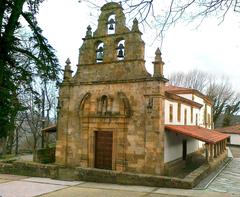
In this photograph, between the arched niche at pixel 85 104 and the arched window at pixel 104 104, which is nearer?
the arched window at pixel 104 104

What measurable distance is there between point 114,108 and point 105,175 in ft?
15.2

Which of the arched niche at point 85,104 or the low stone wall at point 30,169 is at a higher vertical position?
the arched niche at point 85,104

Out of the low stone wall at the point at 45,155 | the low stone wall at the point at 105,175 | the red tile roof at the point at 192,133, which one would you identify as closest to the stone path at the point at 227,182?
the low stone wall at the point at 105,175

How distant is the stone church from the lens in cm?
1930

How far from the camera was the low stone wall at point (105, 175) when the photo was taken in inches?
645

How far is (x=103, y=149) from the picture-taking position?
21.3 metres

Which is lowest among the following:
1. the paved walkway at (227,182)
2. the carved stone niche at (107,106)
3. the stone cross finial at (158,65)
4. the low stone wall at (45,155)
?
the paved walkway at (227,182)

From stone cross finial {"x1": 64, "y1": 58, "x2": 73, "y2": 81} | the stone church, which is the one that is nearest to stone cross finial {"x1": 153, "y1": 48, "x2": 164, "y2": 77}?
the stone church

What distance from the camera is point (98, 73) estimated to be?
851 inches

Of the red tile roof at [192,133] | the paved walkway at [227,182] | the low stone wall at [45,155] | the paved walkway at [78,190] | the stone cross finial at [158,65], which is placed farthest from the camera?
the low stone wall at [45,155]

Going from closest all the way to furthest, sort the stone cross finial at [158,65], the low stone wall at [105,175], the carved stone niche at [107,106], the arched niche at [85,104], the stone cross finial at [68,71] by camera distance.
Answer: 1. the low stone wall at [105,175]
2. the stone cross finial at [158,65]
3. the carved stone niche at [107,106]
4. the arched niche at [85,104]
5. the stone cross finial at [68,71]

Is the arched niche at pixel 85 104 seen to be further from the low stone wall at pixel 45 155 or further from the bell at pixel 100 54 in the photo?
the low stone wall at pixel 45 155

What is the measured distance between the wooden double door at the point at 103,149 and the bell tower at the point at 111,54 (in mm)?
3706

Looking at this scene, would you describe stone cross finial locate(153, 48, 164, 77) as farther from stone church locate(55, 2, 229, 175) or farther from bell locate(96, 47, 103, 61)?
bell locate(96, 47, 103, 61)
